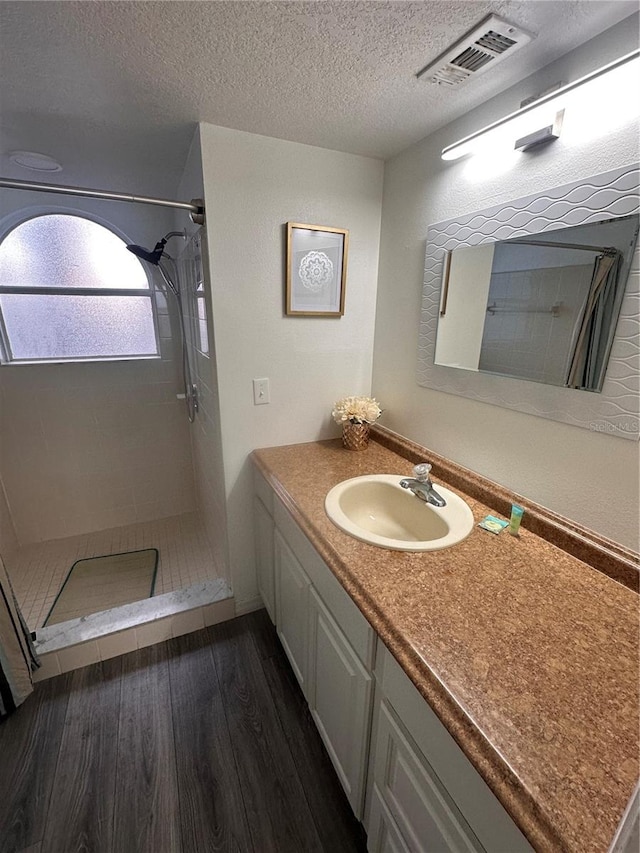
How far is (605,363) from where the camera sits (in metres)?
0.88

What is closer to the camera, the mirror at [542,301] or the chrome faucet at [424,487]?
the mirror at [542,301]

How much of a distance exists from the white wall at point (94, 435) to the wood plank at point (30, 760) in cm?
121

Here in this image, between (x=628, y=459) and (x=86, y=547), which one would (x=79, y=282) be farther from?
(x=628, y=459)

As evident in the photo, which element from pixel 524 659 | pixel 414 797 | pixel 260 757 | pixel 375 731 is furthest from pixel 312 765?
pixel 524 659

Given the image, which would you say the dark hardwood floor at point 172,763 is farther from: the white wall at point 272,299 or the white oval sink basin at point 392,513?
the white oval sink basin at point 392,513

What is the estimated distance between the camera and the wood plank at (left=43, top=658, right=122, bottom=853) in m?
1.06

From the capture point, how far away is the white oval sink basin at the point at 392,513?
107 centimetres

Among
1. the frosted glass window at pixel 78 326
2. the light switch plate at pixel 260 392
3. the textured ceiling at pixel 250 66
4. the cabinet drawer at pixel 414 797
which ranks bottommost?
the cabinet drawer at pixel 414 797

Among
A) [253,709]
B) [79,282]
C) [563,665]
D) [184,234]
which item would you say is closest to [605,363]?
[563,665]

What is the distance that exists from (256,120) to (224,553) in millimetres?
1886

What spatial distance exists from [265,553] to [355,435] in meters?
0.68

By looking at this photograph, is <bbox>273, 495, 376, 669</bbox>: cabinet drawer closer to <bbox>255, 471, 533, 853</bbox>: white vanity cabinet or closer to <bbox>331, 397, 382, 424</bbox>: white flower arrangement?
<bbox>255, 471, 533, 853</bbox>: white vanity cabinet

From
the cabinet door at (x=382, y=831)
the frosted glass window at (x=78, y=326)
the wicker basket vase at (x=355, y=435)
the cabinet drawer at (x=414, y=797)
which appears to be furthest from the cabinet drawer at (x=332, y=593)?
the frosted glass window at (x=78, y=326)
